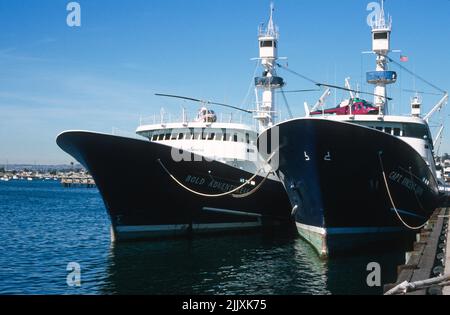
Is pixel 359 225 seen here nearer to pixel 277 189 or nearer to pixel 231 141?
pixel 277 189

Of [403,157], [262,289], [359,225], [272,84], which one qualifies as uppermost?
[272,84]

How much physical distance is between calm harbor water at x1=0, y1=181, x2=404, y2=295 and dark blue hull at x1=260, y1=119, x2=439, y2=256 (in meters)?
0.98

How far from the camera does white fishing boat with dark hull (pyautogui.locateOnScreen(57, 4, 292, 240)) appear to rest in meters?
24.0

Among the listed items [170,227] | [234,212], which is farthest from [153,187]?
[234,212]

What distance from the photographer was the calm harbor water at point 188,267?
16.4 m

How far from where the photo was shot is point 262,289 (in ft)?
53.0

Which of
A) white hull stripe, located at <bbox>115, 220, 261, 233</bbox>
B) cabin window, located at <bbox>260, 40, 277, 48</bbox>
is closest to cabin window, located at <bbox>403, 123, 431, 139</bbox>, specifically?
white hull stripe, located at <bbox>115, 220, 261, 233</bbox>

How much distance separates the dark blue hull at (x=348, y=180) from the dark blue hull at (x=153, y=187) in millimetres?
4653

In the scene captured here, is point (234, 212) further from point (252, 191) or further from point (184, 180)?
point (184, 180)

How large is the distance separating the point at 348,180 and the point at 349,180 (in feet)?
0.12

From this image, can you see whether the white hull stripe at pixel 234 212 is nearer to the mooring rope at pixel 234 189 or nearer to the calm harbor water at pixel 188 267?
the mooring rope at pixel 234 189

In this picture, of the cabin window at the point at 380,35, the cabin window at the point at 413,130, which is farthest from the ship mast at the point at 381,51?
the cabin window at the point at 413,130
